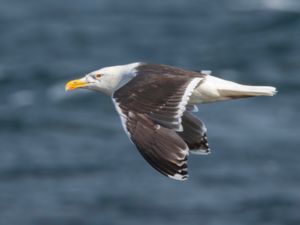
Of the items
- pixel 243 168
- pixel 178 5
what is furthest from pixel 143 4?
pixel 243 168

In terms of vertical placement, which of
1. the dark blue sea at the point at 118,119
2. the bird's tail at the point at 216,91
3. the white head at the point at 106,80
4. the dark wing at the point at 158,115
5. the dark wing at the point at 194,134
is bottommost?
the dark blue sea at the point at 118,119

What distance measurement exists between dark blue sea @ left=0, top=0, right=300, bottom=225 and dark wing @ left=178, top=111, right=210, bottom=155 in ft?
33.0

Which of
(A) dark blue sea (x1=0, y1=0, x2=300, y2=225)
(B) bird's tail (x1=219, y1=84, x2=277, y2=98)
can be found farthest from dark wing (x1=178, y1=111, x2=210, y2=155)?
(A) dark blue sea (x1=0, y1=0, x2=300, y2=225)

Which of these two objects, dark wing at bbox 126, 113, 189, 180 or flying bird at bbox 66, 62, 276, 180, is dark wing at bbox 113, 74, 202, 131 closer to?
flying bird at bbox 66, 62, 276, 180

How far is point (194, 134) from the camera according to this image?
604 inches

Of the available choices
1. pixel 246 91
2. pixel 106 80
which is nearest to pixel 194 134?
pixel 246 91

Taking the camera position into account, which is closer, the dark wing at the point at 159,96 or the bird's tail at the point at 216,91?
the dark wing at the point at 159,96

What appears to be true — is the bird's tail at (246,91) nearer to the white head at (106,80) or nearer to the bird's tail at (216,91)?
the bird's tail at (216,91)

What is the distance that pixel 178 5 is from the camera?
132 feet

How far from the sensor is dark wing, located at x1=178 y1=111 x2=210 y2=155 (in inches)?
604

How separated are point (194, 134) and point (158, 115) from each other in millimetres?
1643

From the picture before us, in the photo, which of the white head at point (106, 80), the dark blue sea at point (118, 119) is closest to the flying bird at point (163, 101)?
the white head at point (106, 80)

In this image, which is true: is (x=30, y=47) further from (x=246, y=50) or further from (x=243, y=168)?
(x=243, y=168)

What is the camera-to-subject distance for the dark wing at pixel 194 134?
15.3 meters
